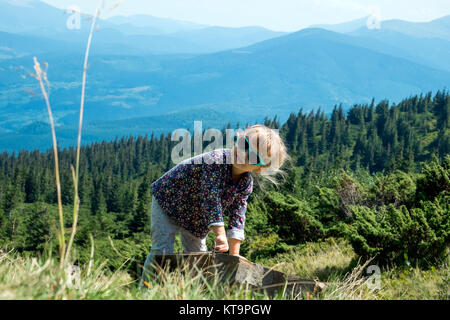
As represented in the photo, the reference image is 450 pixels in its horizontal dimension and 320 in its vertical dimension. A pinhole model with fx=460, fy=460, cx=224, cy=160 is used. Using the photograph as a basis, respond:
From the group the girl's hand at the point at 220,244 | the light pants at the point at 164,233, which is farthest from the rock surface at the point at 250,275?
the light pants at the point at 164,233

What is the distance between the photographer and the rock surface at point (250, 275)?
9.50 feet

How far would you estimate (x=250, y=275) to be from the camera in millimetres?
2939

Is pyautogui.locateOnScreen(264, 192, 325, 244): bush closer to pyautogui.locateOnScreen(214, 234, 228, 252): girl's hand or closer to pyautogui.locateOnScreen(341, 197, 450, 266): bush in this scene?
pyautogui.locateOnScreen(341, 197, 450, 266): bush

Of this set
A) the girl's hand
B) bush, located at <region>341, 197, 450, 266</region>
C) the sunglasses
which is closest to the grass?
the girl's hand

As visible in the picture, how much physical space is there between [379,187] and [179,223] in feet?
26.3

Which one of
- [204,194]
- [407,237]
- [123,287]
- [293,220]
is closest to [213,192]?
[204,194]

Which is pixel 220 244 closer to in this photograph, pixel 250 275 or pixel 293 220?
pixel 250 275

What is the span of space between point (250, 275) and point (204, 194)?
917 mm

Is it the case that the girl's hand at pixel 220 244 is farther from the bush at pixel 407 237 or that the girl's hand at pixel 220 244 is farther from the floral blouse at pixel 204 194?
the bush at pixel 407 237

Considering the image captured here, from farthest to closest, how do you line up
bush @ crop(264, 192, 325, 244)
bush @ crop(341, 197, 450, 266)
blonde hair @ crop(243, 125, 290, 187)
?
1. bush @ crop(264, 192, 325, 244)
2. bush @ crop(341, 197, 450, 266)
3. blonde hair @ crop(243, 125, 290, 187)

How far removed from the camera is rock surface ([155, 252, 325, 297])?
2.89 meters
